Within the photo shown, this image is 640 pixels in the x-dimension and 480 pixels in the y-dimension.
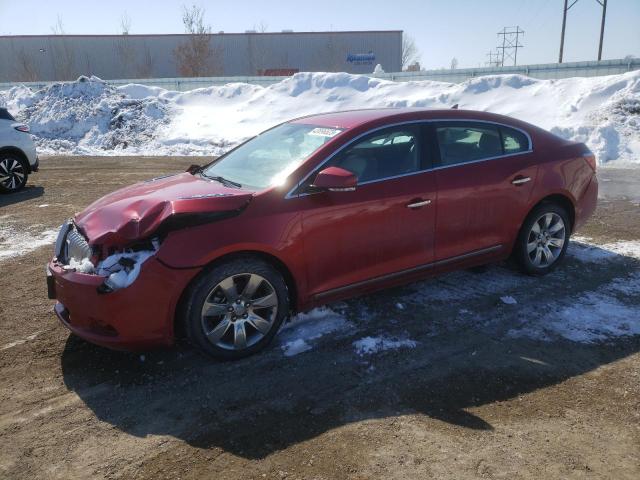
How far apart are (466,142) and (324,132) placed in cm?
130

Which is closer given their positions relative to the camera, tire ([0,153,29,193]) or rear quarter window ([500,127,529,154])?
rear quarter window ([500,127,529,154])

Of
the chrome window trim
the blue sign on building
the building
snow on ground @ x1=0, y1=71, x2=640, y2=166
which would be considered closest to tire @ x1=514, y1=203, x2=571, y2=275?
the chrome window trim

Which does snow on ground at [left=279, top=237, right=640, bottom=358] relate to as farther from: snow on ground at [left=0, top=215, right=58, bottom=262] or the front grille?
snow on ground at [left=0, top=215, right=58, bottom=262]

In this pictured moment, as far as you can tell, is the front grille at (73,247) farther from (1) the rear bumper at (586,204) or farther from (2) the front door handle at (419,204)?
(1) the rear bumper at (586,204)

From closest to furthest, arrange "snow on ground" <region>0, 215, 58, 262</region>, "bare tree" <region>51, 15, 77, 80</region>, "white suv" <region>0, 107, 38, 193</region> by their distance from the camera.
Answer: "snow on ground" <region>0, 215, 58, 262</region> → "white suv" <region>0, 107, 38, 193</region> → "bare tree" <region>51, 15, 77, 80</region>

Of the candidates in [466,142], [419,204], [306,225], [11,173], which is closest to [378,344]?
[306,225]

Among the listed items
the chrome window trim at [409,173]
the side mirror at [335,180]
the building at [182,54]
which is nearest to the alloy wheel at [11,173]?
the chrome window trim at [409,173]

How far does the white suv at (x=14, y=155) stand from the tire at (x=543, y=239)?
8847mm

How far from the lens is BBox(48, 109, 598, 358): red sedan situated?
3459 mm

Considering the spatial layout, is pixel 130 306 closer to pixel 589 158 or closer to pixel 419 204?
pixel 419 204

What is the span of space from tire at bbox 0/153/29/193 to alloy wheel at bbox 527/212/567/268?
8.94 metres

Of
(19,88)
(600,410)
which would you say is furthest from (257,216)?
(19,88)

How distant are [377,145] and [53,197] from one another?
723 centimetres

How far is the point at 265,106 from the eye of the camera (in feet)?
60.7
